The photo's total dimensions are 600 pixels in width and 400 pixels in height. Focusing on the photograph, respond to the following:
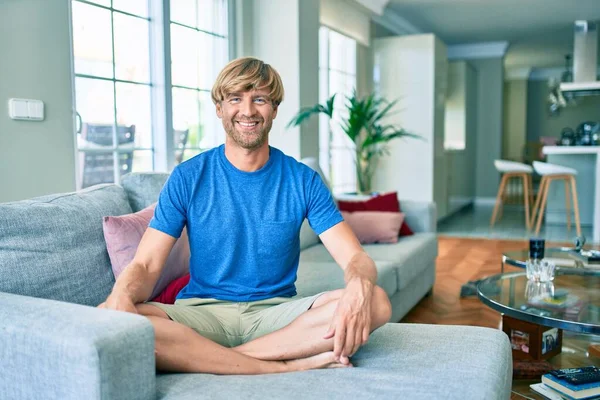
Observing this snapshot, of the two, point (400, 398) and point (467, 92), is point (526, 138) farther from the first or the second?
point (400, 398)

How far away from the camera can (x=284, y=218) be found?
5.41 ft

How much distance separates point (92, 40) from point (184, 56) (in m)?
0.86

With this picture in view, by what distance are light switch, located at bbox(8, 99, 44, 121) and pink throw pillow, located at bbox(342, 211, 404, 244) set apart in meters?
1.66

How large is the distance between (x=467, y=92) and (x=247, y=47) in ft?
16.7

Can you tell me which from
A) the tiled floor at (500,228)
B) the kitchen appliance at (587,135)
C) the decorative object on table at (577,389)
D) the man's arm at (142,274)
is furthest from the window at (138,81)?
the kitchen appliance at (587,135)

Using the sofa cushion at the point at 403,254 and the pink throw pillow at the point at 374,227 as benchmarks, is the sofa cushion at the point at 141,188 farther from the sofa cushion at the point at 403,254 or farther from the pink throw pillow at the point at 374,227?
the pink throw pillow at the point at 374,227

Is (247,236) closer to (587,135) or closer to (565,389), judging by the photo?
(565,389)

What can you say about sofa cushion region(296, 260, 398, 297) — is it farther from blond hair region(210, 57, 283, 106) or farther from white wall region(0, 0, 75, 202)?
white wall region(0, 0, 75, 202)

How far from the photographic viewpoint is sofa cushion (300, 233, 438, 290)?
Result: 9.66 feet

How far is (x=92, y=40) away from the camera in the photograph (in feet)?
9.88

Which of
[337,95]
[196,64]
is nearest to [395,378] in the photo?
[196,64]

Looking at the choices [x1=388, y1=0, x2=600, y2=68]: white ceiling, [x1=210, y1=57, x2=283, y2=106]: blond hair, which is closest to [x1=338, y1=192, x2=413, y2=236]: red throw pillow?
[x1=210, y1=57, x2=283, y2=106]: blond hair

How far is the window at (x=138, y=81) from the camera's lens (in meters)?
3.01

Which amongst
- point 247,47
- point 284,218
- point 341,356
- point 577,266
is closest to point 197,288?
point 284,218
